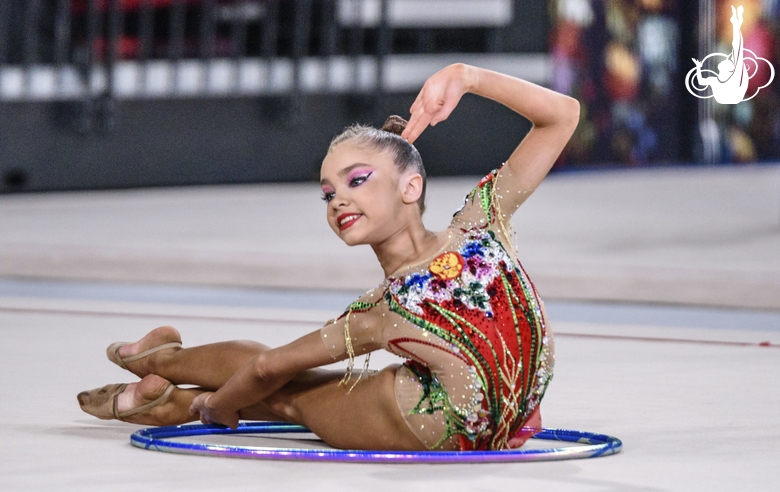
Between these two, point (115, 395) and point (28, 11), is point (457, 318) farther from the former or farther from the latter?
point (28, 11)

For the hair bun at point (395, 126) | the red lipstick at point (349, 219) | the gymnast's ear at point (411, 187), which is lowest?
the red lipstick at point (349, 219)

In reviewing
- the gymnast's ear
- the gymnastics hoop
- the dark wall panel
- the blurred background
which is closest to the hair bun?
the gymnast's ear

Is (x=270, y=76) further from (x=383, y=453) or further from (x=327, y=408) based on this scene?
(x=383, y=453)

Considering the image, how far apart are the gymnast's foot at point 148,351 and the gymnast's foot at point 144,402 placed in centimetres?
4

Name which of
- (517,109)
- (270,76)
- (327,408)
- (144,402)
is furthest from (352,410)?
(270,76)

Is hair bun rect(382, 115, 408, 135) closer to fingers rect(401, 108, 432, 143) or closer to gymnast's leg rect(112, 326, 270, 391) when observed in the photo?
fingers rect(401, 108, 432, 143)

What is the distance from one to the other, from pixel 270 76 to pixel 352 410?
781 cm

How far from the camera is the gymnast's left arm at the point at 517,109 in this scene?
2111mm

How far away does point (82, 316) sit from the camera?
14.2 feet

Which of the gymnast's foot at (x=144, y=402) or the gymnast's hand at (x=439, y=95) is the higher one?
the gymnast's hand at (x=439, y=95)

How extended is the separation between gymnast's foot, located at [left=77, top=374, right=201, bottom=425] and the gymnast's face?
497mm

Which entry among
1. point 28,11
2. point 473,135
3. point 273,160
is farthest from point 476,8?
point 28,11

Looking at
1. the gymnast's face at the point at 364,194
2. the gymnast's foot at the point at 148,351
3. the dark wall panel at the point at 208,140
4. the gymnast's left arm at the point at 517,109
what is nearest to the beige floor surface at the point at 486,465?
the gymnast's foot at the point at 148,351

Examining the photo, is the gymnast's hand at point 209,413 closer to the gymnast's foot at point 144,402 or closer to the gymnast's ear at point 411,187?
the gymnast's foot at point 144,402
